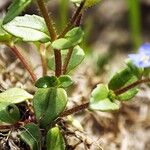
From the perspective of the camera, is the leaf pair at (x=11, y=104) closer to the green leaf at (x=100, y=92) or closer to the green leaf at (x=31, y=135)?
the green leaf at (x=31, y=135)

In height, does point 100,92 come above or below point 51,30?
below

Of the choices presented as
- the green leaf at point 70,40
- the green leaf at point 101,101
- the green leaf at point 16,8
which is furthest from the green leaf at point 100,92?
the green leaf at point 16,8

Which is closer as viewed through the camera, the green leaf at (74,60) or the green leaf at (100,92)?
the green leaf at (100,92)

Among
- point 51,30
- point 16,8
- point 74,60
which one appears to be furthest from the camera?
point 74,60

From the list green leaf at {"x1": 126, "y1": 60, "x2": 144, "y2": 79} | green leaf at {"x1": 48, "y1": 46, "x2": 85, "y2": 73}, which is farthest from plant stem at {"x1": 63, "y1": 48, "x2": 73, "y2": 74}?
green leaf at {"x1": 126, "y1": 60, "x2": 144, "y2": 79}

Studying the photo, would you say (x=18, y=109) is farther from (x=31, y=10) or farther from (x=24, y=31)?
(x=31, y=10)

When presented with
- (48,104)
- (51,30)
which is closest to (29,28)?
(51,30)

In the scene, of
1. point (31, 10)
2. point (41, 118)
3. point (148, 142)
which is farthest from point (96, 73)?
point (31, 10)

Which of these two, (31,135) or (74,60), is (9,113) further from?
(74,60)
